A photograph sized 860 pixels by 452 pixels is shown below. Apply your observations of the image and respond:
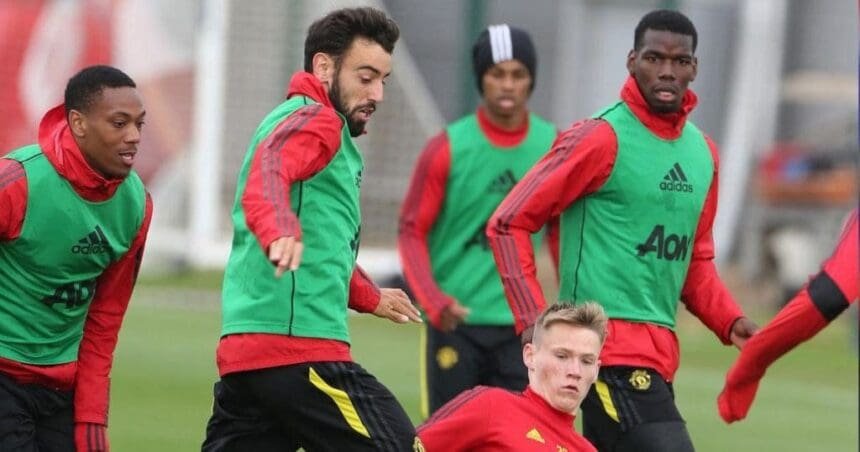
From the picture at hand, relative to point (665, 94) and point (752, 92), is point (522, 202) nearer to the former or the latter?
point (665, 94)

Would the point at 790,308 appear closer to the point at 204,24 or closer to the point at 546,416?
the point at 546,416

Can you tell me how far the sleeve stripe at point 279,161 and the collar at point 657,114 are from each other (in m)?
1.46

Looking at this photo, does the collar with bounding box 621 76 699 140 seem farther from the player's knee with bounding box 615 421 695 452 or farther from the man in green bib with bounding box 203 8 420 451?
the man in green bib with bounding box 203 8 420 451

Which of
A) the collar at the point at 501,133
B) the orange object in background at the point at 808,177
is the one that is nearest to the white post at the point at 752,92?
the orange object in background at the point at 808,177

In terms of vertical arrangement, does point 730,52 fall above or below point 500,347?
above

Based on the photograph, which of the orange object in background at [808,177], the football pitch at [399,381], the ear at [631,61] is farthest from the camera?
the orange object in background at [808,177]

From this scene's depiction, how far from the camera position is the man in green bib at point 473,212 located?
9.49 m

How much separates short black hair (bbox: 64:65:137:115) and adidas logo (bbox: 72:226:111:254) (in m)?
0.44

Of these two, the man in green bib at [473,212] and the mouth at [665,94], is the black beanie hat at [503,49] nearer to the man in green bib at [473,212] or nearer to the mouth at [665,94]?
the man in green bib at [473,212]

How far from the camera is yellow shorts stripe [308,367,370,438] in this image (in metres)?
6.59

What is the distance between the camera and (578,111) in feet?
80.5

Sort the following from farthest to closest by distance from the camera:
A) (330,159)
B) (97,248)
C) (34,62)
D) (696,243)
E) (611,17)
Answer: (611,17) < (34,62) < (696,243) < (97,248) < (330,159)

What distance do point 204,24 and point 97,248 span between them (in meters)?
16.6

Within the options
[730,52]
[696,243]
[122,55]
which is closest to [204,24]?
[122,55]
